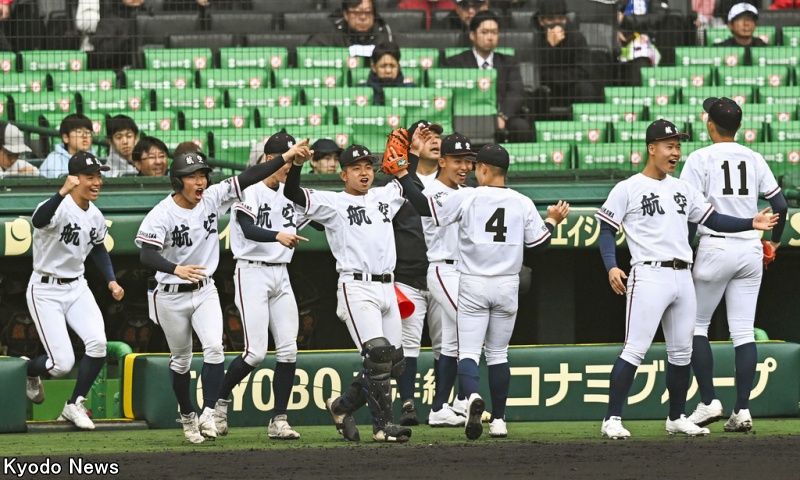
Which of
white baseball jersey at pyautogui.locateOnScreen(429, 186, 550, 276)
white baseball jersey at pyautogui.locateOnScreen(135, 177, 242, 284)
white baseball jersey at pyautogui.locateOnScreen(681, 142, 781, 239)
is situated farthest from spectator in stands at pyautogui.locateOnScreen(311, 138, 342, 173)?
white baseball jersey at pyautogui.locateOnScreen(681, 142, 781, 239)

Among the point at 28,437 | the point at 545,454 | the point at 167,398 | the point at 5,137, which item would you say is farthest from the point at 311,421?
the point at 5,137

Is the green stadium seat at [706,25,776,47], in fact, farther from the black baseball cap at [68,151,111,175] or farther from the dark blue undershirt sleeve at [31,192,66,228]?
the dark blue undershirt sleeve at [31,192,66,228]

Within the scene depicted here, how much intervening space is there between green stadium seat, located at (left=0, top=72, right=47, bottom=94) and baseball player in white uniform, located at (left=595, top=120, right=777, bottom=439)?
559 centimetres

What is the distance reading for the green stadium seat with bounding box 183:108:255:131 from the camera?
10953mm

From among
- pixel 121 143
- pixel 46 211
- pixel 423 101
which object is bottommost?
pixel 46 211

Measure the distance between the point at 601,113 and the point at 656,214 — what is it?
13.6 ft

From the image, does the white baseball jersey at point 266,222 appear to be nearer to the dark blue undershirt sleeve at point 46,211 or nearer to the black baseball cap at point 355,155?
the black baseball cap at point 355,155

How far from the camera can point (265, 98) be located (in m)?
11.2

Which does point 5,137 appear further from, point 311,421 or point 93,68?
point 311,421

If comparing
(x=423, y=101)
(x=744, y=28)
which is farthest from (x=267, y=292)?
(x=744, y=28)

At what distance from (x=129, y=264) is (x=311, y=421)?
236 cm

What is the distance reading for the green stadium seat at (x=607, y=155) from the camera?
1091cm

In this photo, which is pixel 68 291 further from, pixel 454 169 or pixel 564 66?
pixel 564 66

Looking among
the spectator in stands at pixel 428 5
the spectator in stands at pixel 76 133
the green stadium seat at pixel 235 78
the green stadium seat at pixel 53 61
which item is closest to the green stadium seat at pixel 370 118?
the green stadium seat at pixel 235 78
